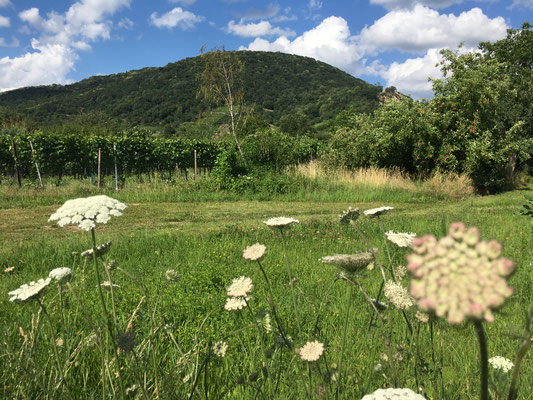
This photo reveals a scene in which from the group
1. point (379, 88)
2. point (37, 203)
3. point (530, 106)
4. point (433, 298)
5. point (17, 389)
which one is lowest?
point (37, 203)

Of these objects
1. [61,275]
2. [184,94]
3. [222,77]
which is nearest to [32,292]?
[61,275]

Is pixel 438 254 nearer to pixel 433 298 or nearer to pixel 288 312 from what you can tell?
pixel 433 298

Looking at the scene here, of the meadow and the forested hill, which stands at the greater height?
the forested hill

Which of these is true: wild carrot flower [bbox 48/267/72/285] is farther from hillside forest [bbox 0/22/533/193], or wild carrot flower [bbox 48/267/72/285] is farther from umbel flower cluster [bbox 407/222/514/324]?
hillside forest [bbox 0/22/533/193]

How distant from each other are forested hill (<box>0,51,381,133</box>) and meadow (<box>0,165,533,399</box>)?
5652 centimetres

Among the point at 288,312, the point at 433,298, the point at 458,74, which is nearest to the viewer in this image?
the point at 433,298

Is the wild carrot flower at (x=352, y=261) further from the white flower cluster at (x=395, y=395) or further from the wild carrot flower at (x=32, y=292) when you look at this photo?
the wild carrot flower at (x=32, y=292)

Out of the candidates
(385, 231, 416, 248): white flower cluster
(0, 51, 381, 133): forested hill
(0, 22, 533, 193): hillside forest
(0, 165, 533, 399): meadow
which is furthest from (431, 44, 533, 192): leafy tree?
(0, 51, 381, 133): forested hill

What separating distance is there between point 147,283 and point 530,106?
2641 centimetres

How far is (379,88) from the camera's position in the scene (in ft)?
247

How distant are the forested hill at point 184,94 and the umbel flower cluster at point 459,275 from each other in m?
61.1

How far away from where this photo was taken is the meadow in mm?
1160

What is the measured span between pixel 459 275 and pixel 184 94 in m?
83.0

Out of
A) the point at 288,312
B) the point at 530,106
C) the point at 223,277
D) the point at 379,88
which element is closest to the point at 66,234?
the point at 223,277
